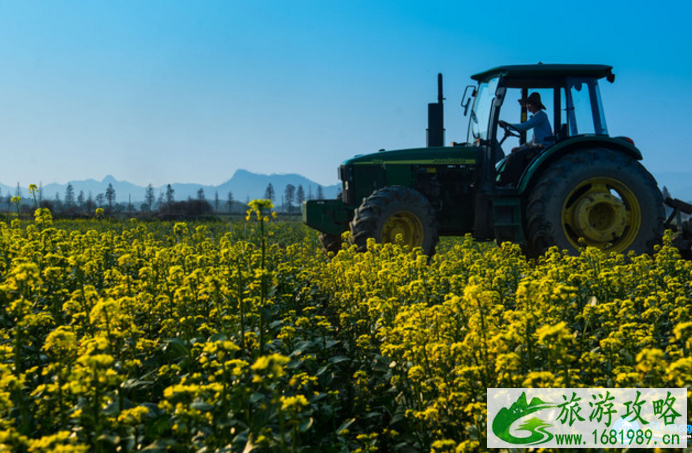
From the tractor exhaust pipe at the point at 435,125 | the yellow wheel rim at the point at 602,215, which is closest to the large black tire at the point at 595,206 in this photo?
the yellow wheel rim at the point at 602,215

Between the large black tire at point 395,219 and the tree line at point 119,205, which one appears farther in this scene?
the tree line at point 119,205

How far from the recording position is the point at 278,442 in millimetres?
2283

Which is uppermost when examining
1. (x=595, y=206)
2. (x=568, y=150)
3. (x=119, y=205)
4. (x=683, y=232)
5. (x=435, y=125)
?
(x=119, y=205)

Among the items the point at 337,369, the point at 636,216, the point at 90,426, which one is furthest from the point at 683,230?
the point at 90,426

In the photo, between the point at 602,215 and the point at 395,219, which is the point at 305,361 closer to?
the point at 395,219

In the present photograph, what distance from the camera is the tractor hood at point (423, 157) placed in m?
8.30

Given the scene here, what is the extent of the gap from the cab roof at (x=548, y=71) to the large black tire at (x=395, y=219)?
2.35 meters

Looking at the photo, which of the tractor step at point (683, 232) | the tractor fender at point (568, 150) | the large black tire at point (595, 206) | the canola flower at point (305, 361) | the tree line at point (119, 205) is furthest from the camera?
the tree line at point (119, 205)

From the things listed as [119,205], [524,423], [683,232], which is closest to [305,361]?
[524,423]

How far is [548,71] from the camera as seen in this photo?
7.80 metres

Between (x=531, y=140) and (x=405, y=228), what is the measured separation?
249cm

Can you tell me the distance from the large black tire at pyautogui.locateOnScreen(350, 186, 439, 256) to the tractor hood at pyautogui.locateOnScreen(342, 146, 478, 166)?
1086 millimetres

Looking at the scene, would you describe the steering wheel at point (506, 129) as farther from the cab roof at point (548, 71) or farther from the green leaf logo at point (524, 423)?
the green leaf logo at point (524, 423)

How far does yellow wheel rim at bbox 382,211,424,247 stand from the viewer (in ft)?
25.3
